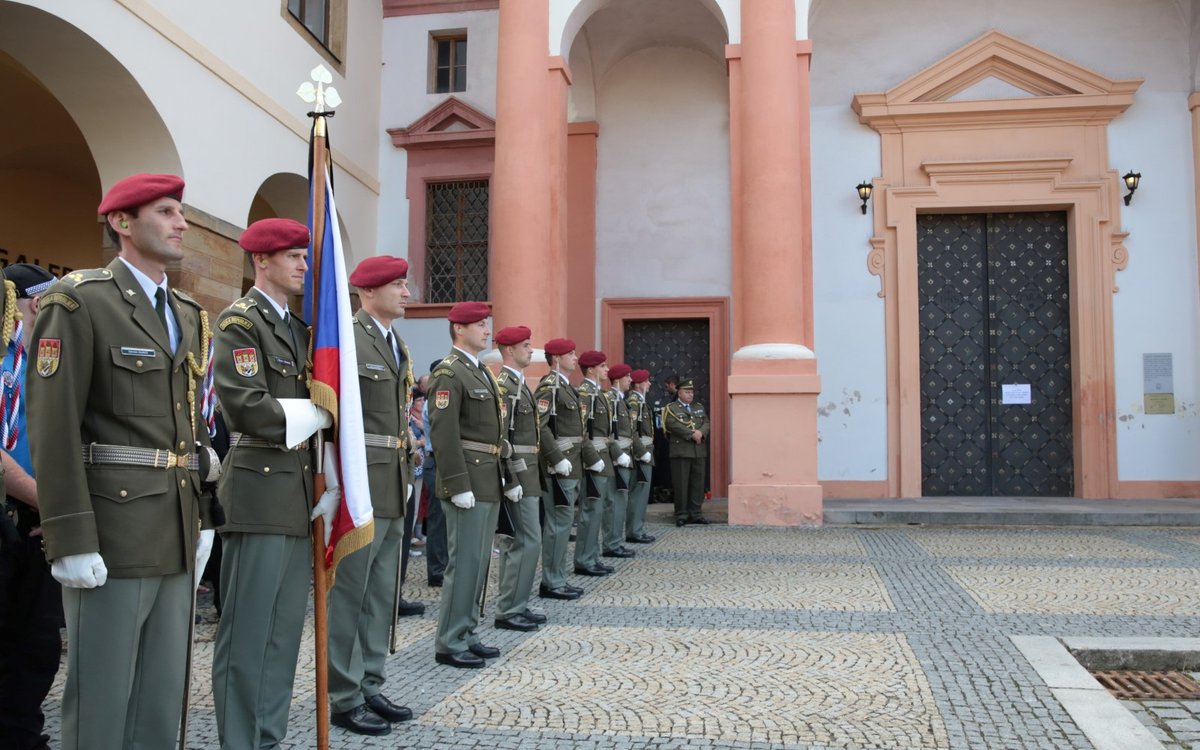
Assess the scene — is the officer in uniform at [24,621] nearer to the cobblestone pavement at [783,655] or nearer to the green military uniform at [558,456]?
the cobblestone pavement at [783,655]

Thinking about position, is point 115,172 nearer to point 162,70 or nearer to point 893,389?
point 162,70

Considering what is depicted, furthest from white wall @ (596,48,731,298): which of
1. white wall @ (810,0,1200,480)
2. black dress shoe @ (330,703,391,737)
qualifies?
black dress shoe @ (330,703,391,737)

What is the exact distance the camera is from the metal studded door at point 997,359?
1347 cm

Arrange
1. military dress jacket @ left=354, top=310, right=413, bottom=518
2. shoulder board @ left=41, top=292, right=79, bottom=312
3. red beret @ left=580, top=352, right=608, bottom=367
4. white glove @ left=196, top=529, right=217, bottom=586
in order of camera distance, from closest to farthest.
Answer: shoulder board @ left=41, top=292, right=79, bottom=312 → white glove @ left=196, top=529, right=217, bottom=586 → military dress jacket @ left=354, top=310, right=413, bottom=518 → red beret @ left=580, top=352, right=608, bottom=367

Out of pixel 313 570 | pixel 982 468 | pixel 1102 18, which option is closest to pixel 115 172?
pixel 313 570

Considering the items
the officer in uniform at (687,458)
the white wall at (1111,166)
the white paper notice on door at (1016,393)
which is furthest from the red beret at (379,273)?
the white paper notice on door at (1016,393)

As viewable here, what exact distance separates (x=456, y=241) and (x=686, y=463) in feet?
17.1

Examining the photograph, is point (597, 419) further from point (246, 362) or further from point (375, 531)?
point (246, 362)

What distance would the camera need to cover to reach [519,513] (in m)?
5.73

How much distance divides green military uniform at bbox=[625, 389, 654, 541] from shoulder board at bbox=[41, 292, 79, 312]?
25.0ft

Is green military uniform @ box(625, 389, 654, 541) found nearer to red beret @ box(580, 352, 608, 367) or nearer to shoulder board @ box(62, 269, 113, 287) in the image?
red beret @ box(580, 352, 608, 367)

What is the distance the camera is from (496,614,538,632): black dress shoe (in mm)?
5707

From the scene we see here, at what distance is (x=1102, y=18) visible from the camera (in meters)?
13.5

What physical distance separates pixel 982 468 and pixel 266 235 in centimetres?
1207
